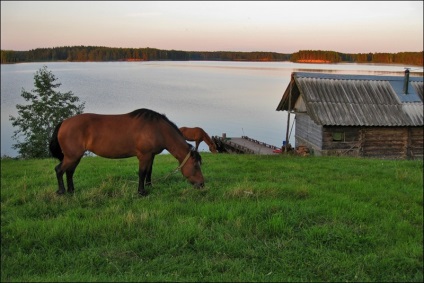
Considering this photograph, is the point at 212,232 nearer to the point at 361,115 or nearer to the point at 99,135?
the point at 99,135

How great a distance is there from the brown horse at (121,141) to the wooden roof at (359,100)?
1409 centimetres

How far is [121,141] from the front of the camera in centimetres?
771

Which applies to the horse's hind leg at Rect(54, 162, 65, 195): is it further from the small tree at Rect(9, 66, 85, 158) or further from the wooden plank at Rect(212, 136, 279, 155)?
the small tree at Rect(9, 66, 85, 158)

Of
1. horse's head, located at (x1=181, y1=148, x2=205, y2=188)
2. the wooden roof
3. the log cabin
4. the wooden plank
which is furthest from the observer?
the wooden plank

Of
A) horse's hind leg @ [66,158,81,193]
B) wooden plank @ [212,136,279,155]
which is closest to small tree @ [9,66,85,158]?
wooden plank @ [212,136,279,155]

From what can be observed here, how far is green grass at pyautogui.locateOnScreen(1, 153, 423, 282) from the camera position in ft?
15.3

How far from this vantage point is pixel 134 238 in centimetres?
539

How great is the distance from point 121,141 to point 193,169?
1649mm

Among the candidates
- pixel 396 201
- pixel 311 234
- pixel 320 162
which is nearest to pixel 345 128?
pixel 320 162

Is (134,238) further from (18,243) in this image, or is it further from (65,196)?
(65,196)

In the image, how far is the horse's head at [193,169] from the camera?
7.86 metres

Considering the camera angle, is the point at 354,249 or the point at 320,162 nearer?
the point at 354,249

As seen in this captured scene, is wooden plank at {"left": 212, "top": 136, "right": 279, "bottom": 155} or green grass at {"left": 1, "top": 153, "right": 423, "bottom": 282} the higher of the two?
green grass at {"left": 1, "top": 153, "right": 423, "bottom": 282}

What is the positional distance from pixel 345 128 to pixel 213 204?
1675 cm
